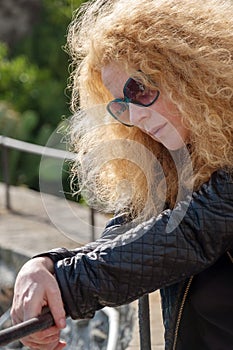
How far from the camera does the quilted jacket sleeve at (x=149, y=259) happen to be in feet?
6.25

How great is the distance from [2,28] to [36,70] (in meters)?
2.36

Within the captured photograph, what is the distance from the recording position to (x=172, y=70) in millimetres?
2027

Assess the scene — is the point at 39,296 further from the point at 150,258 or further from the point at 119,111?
the point at 119,111

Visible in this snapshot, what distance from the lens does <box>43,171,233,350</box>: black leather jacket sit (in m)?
1.90

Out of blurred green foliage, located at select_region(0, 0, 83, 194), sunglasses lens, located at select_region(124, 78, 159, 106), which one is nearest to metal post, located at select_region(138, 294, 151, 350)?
sunglasses lens, located at select_region(124, 78, 159, 106)

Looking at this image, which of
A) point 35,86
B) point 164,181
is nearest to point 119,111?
point 164,181

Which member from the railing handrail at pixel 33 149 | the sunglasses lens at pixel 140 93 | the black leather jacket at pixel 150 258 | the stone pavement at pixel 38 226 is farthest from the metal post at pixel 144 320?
the railing handrail at pixel 33 149

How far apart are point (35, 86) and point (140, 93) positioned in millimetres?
12585

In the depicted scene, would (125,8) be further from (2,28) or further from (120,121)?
(2,28)

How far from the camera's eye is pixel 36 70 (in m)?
15.1

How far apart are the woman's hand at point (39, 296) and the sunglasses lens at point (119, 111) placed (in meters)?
0.39

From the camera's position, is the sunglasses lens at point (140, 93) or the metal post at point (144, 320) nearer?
the sunglasses lens at point (140, 93)

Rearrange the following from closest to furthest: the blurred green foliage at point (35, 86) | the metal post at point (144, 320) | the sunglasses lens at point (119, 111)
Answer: the sunglasses lens at point (119, 111), the metal post at point (144, 320), the blurred green foliage at point (35, 86)

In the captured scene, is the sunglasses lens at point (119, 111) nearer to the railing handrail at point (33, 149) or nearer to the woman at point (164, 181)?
the woman at point (164, 181)
